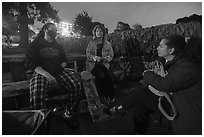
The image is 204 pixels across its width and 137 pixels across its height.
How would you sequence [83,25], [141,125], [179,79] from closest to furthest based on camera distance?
[179,79] → [141,125] → [83,25]

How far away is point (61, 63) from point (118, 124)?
5.20 feet

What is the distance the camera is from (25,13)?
Answer: 13102 millimetres

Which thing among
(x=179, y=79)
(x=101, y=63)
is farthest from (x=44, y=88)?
(x=179, y=79)

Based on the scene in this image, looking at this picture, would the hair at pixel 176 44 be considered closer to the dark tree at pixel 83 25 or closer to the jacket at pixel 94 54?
the jacket at pixel 94 54

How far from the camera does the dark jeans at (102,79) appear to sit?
4.17 m

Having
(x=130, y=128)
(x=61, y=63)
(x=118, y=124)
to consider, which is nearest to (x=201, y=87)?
(x=130, y=128)

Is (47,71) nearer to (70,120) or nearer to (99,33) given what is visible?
(70,120)

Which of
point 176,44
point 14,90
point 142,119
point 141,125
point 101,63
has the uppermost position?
point 176,44

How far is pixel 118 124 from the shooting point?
3.34 metres

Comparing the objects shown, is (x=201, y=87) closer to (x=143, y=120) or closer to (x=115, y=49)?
(x=143, y=120)

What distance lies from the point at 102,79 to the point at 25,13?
11.3m

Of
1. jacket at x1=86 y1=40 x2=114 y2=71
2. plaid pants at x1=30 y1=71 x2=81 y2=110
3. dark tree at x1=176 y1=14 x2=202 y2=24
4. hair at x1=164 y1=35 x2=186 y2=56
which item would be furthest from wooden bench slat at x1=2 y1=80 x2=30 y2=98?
dark tree at x1=176 y1=14 x2=202 y2=24

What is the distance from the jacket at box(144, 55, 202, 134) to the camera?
76.1 inches

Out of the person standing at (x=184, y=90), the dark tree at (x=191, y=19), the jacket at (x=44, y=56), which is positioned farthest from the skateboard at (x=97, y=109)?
the dark tree at (x=191, y=19)
